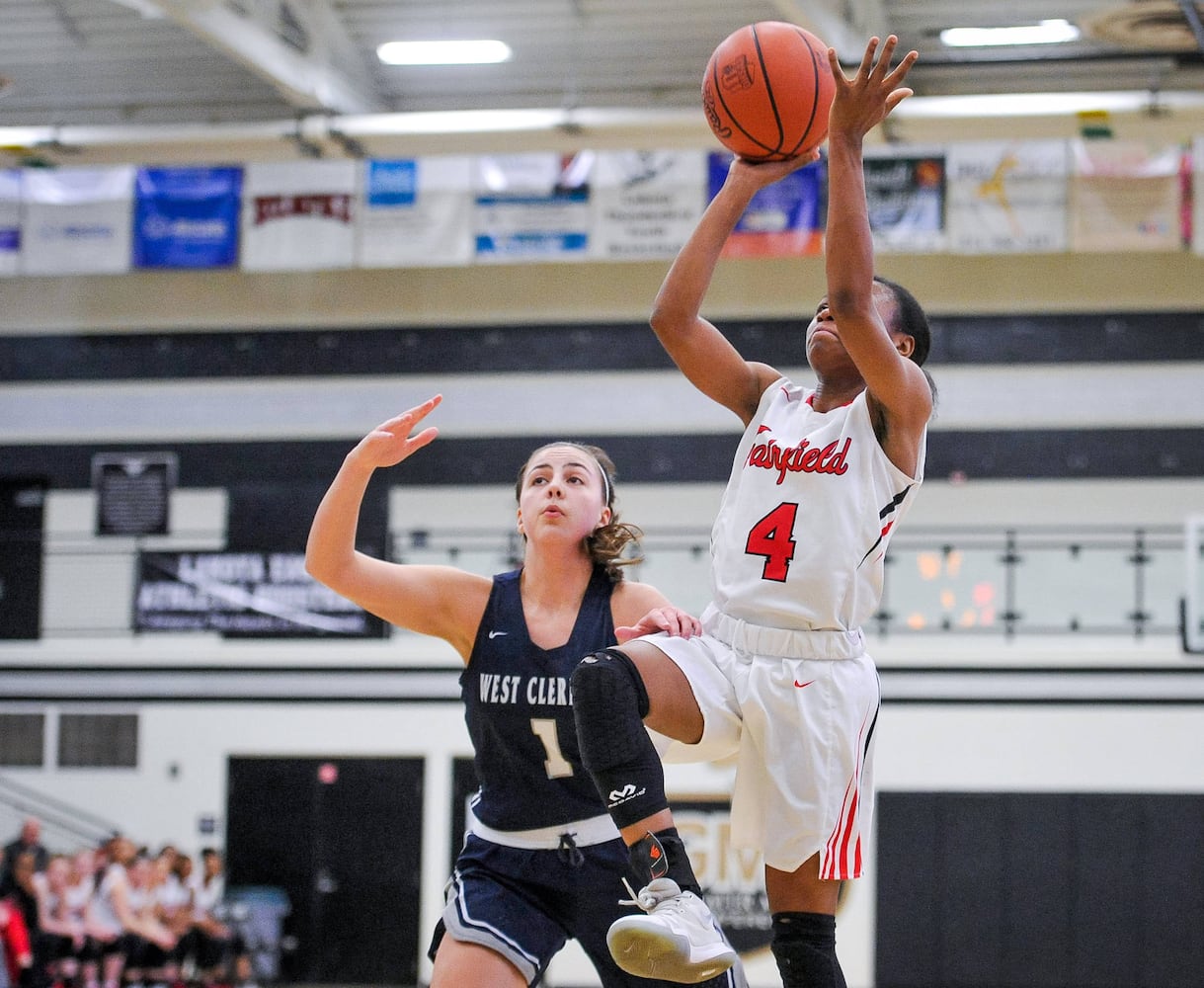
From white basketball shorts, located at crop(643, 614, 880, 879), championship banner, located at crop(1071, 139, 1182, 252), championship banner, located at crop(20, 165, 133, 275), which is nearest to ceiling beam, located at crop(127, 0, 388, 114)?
championship banner, located at crop(20, 165, 133, 275)

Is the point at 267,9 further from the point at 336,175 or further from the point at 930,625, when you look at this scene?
the point at 930,625

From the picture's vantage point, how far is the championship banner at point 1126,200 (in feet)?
44.1

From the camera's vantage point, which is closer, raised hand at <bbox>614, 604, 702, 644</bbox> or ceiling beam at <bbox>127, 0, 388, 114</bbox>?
raised hand at <bbox>614, 604, 702, 644</bbox>

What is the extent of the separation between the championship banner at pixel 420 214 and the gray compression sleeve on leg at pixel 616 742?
1173 cm

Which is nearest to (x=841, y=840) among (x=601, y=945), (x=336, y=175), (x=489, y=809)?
(x=601, y=945)

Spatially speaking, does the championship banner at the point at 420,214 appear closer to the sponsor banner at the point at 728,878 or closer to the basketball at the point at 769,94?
the sponsor banner at the point at 728,878

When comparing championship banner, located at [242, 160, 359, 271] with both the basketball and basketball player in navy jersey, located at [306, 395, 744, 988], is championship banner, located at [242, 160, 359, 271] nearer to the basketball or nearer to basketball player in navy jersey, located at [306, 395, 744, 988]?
basketball player in navy jersey, located at [306, 395, 744, 988]

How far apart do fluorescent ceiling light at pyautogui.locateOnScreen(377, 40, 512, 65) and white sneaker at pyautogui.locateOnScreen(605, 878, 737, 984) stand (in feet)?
40.1

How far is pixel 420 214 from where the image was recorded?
14.7m

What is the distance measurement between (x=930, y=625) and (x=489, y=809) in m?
10.2

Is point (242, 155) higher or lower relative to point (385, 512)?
higher

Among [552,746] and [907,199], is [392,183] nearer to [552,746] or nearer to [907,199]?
[907,199]

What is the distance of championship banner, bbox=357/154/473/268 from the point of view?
14.7 metres

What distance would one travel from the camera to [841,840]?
11.5 feet
